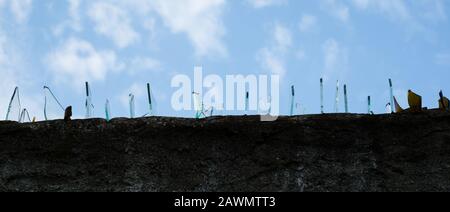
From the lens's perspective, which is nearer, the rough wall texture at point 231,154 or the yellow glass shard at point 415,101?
the rough wall texture at point 231,154

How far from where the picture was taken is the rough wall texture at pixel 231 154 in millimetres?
7148

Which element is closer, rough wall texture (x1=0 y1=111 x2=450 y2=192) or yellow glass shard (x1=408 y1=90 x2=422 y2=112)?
rough wall texture (x1=0 y1=111 x2=450 y2=192)

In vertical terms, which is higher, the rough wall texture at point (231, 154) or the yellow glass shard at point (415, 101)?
the yellow glass shard at point (415, 101)

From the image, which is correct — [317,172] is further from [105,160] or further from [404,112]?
[105,160]

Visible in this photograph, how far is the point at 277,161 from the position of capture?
7250 millimetres

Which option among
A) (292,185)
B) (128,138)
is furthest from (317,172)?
(128,138)

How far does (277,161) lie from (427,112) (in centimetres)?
122

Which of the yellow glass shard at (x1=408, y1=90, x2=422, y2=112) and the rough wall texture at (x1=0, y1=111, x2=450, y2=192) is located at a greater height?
the yellow glass shard at (x1=408, y1=90, x2=422, y2=112)

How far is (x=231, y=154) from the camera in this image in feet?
23.9

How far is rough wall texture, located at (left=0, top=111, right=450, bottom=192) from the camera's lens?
715 centimetres

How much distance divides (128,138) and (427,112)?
2265 millimetres
